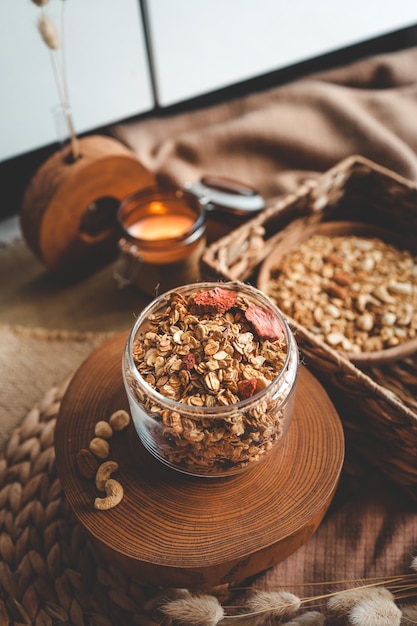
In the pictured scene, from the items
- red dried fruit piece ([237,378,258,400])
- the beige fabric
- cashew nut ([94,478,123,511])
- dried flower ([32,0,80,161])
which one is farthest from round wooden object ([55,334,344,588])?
the beige fabric

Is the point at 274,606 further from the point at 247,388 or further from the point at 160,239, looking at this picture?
the point at 160,239

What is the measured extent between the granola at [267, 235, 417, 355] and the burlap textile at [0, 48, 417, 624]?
24 centimetres

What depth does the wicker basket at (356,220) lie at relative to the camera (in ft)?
2.58

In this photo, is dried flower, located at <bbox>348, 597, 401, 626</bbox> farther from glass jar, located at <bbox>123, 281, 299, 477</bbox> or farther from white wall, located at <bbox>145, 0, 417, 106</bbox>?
white wall, located at <bbox>145, 0, 417, 106</bbox>

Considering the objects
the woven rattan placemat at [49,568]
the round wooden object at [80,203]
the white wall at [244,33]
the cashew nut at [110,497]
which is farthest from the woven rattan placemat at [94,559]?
the white wall at [244,33]

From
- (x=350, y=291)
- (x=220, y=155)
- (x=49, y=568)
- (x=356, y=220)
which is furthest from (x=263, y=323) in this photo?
(x=220, y=155)

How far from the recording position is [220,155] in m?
1.31

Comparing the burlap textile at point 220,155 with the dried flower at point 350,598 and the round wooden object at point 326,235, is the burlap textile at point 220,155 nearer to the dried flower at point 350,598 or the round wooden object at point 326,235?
the round wooden object at point 326,235

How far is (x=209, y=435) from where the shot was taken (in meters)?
0.63

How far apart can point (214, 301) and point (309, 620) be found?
0.41 metres

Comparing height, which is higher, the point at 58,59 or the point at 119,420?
the point at 58,59

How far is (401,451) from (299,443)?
15 centimetres

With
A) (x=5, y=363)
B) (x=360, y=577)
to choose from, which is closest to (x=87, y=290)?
(x=5, y=363)

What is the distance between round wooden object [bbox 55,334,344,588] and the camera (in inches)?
26.8
